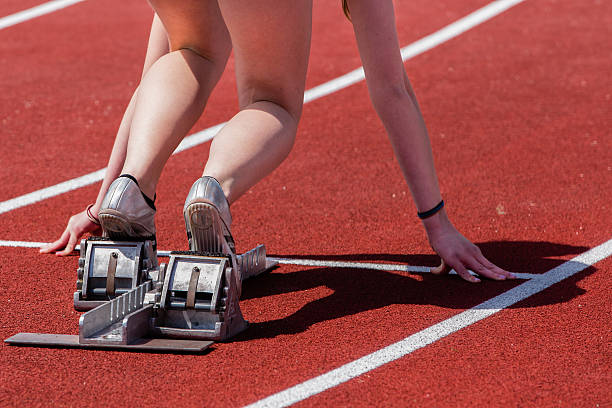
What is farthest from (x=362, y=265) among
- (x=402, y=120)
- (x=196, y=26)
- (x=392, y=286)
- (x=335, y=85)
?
(x=335, y=85)

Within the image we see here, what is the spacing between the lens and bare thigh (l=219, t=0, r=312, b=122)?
2910 mm

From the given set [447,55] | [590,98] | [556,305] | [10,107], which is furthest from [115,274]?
[447,55]

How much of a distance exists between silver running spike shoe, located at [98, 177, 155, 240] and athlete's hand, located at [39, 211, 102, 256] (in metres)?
0.71

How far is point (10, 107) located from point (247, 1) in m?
4.07

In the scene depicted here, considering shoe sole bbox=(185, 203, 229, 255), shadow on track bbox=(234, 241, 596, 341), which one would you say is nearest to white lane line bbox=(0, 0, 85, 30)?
shadow on track bbox=(234, 241, 596, 341)

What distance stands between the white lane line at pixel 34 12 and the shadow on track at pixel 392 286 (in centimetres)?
624

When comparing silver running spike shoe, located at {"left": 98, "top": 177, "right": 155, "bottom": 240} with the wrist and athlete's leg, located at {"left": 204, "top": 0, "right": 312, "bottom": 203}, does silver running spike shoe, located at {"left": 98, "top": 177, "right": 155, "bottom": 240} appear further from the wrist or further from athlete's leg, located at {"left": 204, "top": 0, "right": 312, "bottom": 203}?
the wrist

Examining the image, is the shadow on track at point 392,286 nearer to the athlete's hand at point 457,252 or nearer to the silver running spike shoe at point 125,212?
the athlete's hand at point 457,252

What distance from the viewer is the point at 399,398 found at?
250 centimetres

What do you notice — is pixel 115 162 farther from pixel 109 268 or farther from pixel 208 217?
pixel 208 217

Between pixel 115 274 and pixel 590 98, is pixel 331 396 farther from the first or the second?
pixel 590 98

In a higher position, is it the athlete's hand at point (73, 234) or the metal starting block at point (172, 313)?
the athlete's hand at point (73, 234)

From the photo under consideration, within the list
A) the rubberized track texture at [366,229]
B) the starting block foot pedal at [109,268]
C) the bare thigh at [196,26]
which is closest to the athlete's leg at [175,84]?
the bare thigh at [196,26]

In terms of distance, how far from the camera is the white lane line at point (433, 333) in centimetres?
254
